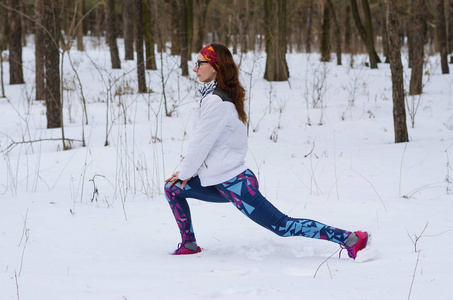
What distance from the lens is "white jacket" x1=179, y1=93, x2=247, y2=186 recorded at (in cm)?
287

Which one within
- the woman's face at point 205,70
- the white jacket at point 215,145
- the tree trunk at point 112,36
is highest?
the tree trunk at point 112,36

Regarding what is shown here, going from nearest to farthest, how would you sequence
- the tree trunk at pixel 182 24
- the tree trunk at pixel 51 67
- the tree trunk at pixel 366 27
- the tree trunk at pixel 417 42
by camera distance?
the tree trunk at pixel 51 67
the tree trunk at pixel 417 42
the tree trunk at pixel 366 27
the tree trunk at pixel 182 24

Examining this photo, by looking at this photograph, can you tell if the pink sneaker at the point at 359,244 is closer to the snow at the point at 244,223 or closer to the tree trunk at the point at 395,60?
the snow at the point at 244,223

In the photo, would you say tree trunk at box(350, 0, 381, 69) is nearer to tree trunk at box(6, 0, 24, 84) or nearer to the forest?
the forest

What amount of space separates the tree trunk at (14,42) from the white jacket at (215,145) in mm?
14089

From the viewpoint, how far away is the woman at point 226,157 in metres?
2.88

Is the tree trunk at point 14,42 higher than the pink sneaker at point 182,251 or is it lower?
higher

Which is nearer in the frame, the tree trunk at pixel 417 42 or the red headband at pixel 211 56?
the red headband at pixel 211 56

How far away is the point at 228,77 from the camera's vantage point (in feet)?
9.71

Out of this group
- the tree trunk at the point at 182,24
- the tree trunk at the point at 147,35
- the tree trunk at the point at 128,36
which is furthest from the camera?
the tree trunk at the point at 128,36

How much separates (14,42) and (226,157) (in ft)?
48.9

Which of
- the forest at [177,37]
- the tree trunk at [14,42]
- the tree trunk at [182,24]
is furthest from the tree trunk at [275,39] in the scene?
the tree trunk at [14,42]

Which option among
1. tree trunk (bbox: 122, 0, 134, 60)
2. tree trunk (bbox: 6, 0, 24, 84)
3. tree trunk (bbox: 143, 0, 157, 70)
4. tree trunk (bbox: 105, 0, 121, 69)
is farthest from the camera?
tree trunk (bbox: 122, 0, 134, 60)

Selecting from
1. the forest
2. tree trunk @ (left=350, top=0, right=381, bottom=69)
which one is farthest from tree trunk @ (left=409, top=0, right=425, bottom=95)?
tree trunk @ (left=350, top=0, right=381, bottom=69)
